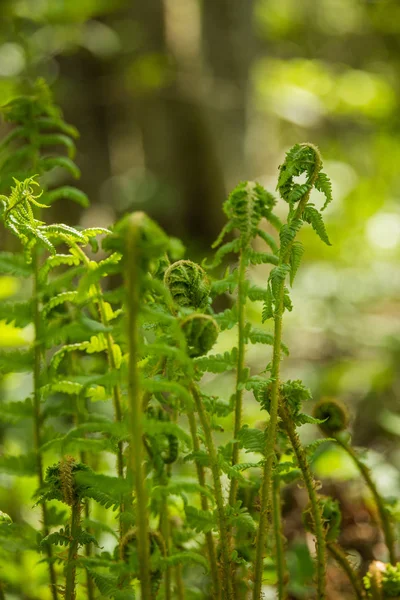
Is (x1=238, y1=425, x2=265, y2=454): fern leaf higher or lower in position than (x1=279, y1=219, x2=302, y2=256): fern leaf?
lower

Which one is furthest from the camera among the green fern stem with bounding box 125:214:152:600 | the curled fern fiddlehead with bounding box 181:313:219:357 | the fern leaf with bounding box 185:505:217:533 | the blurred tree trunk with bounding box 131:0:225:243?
the blurred tree trunk with bounding box 131:0:225:243

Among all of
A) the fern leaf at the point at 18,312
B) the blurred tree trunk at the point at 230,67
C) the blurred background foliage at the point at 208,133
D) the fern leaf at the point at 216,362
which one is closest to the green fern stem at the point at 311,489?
the fern leaf at the point at 216,362

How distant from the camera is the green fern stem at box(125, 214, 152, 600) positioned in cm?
71

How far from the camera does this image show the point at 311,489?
1.02 meters

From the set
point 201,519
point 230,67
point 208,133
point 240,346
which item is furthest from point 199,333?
point 230,67

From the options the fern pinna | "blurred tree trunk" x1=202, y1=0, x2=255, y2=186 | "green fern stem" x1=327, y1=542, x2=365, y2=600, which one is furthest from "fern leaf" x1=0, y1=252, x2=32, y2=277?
"blurred tree trunk" x1=202, y1=0, x2=255, y2=186

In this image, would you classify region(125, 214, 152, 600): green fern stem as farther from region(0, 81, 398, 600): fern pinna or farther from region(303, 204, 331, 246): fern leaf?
region(303, 204, 331, 246): fern leaf

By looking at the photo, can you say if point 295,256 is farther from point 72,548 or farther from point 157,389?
point 72,548

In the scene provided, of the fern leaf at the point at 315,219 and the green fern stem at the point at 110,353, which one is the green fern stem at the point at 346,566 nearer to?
the green fern stem at the point at 110,353

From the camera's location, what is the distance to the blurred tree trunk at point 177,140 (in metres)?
4.84

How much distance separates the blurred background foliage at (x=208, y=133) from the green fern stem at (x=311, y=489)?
6.11 ft

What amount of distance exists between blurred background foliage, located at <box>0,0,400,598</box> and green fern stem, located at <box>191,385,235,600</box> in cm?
196

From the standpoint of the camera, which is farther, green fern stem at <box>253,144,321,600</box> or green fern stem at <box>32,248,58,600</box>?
green fern stem at <box>32,248,58,600</box>

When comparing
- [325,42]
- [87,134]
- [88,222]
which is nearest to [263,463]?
[88,222]
